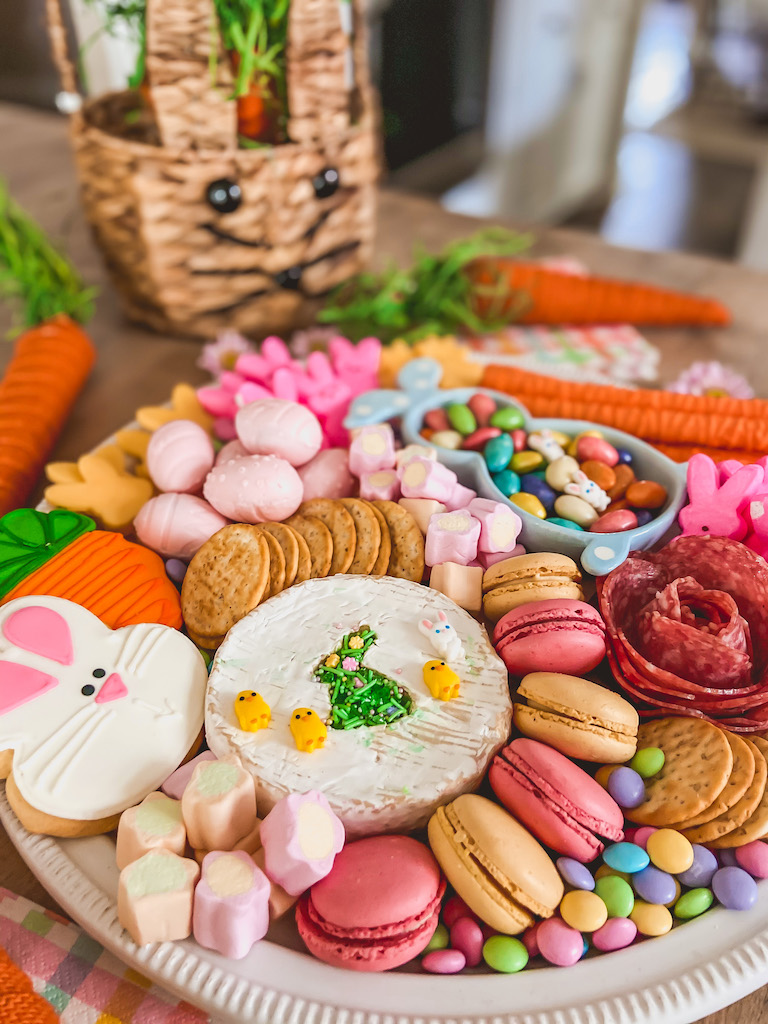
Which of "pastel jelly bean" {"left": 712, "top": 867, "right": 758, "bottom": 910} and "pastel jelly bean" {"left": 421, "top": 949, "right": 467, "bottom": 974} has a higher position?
"pastel jelly bean" {"left": 712, "top": 867, "right": 758, "bottom": 910}

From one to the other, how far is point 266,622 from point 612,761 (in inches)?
11.9

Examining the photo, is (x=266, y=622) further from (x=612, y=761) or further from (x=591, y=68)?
(x=591, y=68)

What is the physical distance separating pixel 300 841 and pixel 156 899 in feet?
0.32

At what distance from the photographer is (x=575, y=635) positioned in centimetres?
66

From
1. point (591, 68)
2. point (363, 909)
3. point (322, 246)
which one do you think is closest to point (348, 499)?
point (363, 909)

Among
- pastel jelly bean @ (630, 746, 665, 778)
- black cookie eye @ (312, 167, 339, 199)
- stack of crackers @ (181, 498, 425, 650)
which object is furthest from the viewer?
black cookie eye @ (312, 167, 339, 199)

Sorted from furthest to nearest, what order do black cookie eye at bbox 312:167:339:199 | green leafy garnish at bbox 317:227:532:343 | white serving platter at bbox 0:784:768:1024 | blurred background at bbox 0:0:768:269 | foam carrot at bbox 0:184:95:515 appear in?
blurred background at bbox 0:0:768:269 < green leafy garnish at bbox 317:227:532:343 < black cookie eye at bbox 312:167:339:199 < foam carrot at bbox 0:184:95:515 < white serving platter at bbox 0:784:768:1024

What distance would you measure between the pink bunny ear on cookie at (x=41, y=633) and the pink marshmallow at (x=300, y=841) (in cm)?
23

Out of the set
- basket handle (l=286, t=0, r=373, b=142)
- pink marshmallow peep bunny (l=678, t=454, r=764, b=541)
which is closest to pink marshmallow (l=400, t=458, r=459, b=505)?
pink marshmallow peep bunny (l=678, t=454, r=764, b=541)

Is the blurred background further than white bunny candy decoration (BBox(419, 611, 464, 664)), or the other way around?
the blurred background

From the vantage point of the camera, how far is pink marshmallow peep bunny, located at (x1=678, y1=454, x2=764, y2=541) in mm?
766

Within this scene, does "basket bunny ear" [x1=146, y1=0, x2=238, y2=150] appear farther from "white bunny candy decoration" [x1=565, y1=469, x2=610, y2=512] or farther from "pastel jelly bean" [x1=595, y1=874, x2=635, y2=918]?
"pastel jelly bean" [x1=595, y1=874, x2=635, y2=918]

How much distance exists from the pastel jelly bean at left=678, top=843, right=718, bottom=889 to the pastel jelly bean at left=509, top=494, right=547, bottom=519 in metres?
0.33

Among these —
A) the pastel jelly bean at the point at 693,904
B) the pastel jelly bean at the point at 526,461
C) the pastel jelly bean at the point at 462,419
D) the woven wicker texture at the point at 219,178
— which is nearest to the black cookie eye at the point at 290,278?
the woven wicker texture at the point at 219,178
